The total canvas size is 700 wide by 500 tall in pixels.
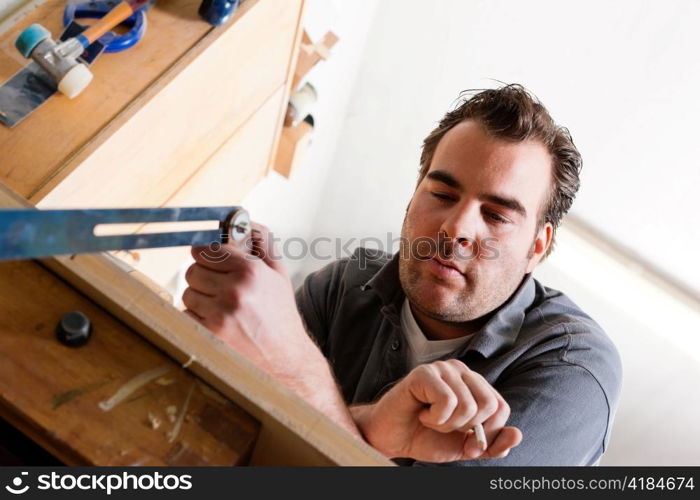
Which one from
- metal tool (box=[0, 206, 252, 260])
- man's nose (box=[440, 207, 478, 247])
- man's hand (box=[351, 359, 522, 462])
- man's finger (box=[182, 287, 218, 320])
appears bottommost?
man's nose (box=[440, 207, 478, 247])

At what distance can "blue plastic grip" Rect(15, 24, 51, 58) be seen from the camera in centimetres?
86

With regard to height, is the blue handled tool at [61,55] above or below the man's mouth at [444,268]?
above

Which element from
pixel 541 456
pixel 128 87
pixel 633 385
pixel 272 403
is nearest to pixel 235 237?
pixel 272 403

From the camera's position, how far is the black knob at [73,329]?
483mm

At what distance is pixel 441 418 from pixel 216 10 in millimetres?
758

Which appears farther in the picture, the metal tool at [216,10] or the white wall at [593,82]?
the white wall at [593,82]

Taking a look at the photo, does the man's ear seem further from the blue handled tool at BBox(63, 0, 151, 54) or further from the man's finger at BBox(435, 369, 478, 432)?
the blue handled tool at BBox(63, 0, 151, 54)

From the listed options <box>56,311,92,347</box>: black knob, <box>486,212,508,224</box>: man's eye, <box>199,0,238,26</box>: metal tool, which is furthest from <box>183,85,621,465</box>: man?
<box>199,0,238,26</box>: metal tool

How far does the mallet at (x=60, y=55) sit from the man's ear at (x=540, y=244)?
88 centimetres

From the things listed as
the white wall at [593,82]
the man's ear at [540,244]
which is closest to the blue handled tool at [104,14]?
the man's ear at [540,244]

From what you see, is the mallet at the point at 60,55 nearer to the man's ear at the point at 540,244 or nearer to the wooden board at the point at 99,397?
the wooden board at the point at 99,397

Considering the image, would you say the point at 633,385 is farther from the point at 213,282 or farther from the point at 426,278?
the point at 213,282

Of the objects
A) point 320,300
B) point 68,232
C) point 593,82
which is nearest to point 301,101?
point 320,300

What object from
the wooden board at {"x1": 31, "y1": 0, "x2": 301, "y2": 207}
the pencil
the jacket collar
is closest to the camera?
the pencil
